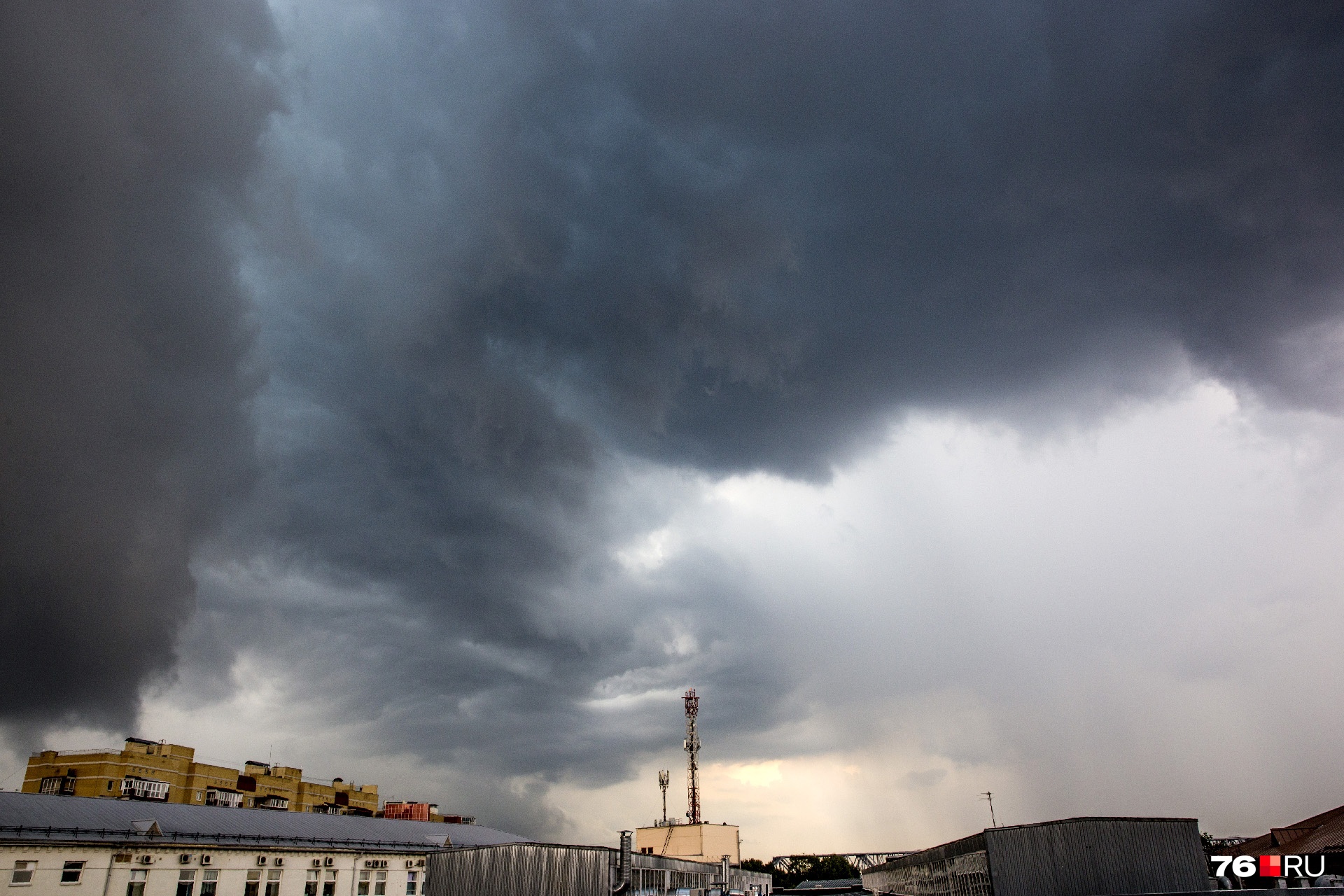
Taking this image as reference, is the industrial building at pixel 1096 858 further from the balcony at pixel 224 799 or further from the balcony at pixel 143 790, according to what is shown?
the balcony at pixel 224 799

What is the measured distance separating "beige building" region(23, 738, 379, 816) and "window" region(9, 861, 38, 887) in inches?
1710

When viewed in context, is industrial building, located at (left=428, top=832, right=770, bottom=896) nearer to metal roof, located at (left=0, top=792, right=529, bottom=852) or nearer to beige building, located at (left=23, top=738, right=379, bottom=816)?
metal roof, located at (left=0, top=792, right=529, bottom=852)

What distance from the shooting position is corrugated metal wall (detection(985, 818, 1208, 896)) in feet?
160

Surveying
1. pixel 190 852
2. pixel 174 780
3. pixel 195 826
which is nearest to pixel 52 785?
pixel 174 780

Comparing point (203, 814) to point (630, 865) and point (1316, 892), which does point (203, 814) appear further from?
point (1316, 892)

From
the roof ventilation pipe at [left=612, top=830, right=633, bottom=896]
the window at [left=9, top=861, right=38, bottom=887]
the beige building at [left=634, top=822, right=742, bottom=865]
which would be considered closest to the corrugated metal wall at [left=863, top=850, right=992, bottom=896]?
the roof ventilation pipe at [left=612, top=830, right=633, bottom=896]

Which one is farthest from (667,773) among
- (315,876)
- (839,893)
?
(315,876)

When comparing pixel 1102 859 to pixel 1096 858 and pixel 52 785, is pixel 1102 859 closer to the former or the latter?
pixel 1096 858

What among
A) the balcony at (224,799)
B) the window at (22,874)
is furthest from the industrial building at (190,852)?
the balcony at (224,799)

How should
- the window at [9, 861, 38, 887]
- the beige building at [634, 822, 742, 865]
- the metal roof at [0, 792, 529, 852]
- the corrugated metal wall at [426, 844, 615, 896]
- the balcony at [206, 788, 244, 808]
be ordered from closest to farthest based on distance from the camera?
the corrugated metal wall at [426, 844, 615, 896], the window at [9, 861, 38, 887], the metal roof at [0, 792, 529, 852], the balcony at [206, 788, 244, 808], the beige building at [634, 822, 742, 865]

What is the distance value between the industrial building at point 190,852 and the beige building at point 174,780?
75.1ft

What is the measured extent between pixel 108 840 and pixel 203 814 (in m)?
14.4

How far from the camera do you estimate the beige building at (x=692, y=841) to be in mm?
133625

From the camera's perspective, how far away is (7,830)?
175 feet
